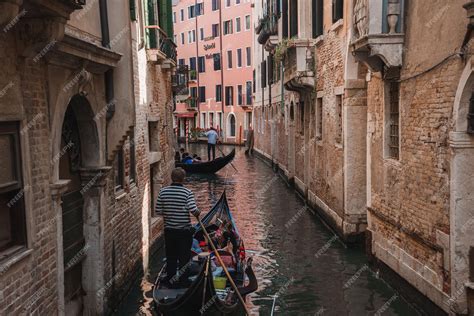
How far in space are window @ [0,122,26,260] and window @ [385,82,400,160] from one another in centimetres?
498

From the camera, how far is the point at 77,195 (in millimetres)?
6098

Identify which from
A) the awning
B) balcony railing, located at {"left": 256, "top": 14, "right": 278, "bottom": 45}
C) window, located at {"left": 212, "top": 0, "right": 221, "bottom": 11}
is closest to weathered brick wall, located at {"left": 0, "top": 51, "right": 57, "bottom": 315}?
balcony railing, located at {"left": 256, "top": 14, "right": 278, "bottom": 45}

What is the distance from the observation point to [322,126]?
12297 millimetres

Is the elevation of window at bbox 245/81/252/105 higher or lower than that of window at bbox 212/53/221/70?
lower

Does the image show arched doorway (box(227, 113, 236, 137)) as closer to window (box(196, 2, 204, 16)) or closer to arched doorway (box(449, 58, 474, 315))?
window (box(196, 2, 204, 16))

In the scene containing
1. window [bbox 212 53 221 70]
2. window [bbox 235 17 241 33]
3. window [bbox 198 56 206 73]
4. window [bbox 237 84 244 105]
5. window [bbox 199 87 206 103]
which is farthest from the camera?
window [bbox 199 87 206 103]

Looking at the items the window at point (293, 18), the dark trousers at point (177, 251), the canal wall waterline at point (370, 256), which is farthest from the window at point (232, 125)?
the dark trousers at point (177, 251)

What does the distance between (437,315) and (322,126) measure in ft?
21.7

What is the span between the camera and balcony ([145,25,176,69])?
9.29 m

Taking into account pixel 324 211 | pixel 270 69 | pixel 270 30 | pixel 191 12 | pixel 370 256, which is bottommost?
pixel 370 256

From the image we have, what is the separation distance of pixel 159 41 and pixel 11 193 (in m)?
6.22

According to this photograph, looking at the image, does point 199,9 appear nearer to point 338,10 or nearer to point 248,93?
point 248,93

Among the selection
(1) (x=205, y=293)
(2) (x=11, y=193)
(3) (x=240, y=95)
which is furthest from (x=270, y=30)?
(3) (x=240, y=95)

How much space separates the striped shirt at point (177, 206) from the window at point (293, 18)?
28.6 ft
